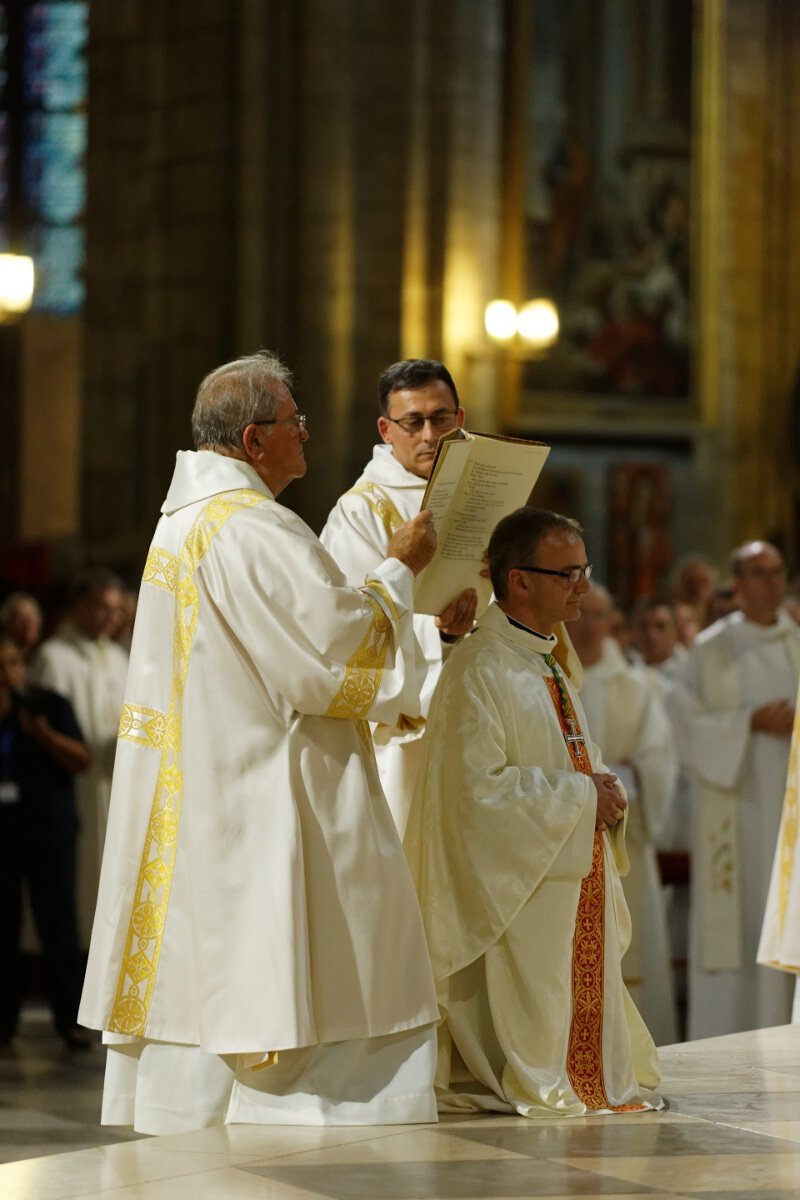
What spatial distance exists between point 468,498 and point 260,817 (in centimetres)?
94

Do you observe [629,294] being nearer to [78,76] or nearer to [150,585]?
[78,76]

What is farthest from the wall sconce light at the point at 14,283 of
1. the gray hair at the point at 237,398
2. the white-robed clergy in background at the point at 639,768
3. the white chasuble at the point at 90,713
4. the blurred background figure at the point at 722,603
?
the gray hair at the point at 237,398

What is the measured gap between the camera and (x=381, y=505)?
17.0 feet

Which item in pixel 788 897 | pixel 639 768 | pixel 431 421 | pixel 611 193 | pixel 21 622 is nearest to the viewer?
pixel 431 421

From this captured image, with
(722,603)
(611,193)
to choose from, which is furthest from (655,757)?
(611,193)

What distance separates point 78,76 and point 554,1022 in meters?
18.0

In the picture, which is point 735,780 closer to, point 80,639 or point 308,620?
point 80,639

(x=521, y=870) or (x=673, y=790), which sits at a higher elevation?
(x=521, y=870)

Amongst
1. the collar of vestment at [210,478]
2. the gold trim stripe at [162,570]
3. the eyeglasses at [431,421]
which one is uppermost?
the eyeglasses at [431,421]

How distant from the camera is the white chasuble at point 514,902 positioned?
4.64 m

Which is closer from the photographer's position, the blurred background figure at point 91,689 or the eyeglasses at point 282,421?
the eyeglasses at point 282,421

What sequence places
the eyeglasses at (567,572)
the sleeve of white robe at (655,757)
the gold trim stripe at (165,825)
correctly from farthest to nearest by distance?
1. the sleeve of white robe at (655,757)
2. the eyeglasses at (567,572)
3. the gold trim stripe at (165,825)

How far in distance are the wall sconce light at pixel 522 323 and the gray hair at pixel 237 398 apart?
9.67 m

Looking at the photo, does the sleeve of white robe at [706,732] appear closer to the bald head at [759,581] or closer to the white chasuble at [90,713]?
the bald head at [759,581]
